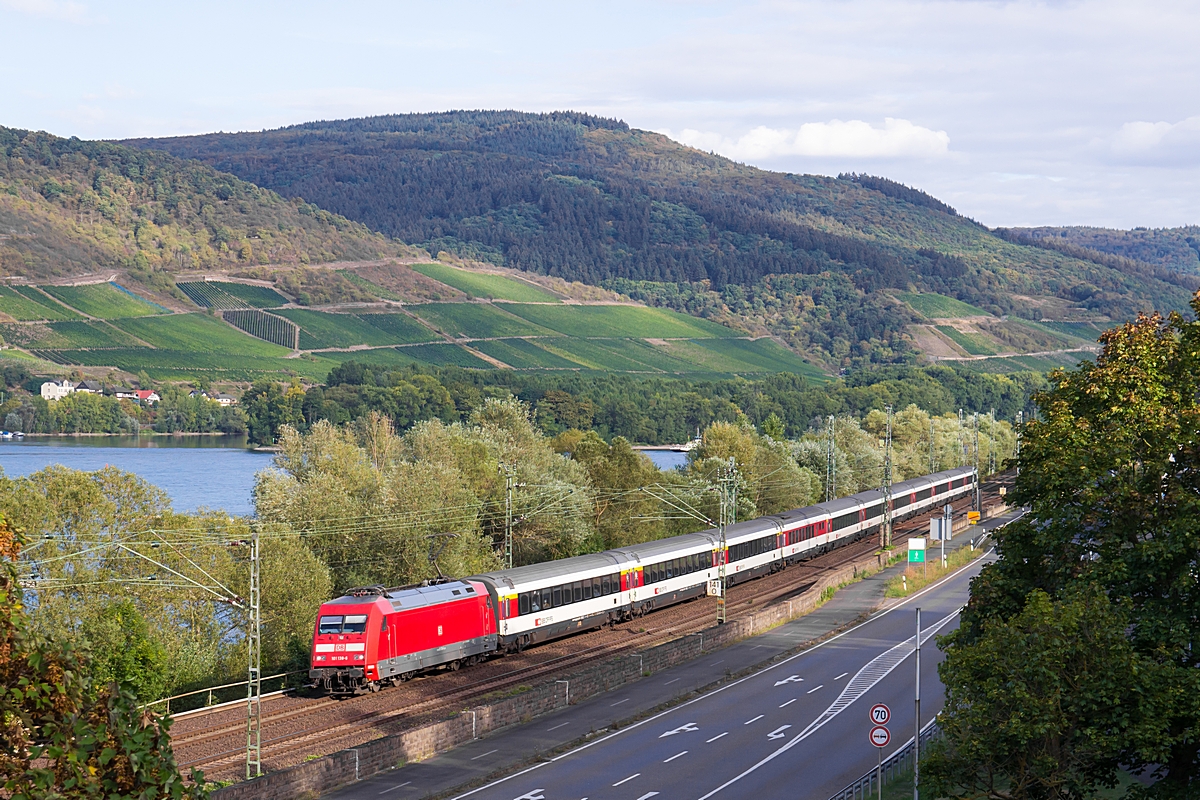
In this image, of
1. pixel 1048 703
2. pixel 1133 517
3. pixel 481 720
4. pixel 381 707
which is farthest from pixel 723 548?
pixel 1048 703

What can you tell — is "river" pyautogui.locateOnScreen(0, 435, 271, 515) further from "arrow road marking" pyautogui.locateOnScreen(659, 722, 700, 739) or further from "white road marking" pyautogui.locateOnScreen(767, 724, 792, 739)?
"white road marking" pyautogui.locateOnScreen(767, 724, 792, 739)

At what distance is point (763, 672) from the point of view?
2067 inches

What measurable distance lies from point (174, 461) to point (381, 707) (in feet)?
432

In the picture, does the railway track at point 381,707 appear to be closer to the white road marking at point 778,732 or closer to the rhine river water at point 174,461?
the white road marking at point 778,732

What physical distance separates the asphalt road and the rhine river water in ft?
235

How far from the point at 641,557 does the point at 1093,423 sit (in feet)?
115

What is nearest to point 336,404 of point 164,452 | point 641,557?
point 164,452

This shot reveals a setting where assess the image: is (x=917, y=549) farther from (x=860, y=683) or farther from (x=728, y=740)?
(x=728, y=740)

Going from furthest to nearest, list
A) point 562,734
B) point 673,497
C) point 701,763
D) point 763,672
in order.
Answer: point 673,497 → point 763,672 → point 562,734 → point 701,763

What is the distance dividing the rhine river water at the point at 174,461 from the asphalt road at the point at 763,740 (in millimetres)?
71575

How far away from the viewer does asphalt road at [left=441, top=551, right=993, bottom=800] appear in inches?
1390

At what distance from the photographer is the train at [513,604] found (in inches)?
1746

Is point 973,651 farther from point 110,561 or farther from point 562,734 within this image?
point 110,561

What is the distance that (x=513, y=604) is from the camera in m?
52.6
